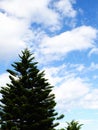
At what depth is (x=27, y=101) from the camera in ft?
104

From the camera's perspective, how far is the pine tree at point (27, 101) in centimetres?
3111

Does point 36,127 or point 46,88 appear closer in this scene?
point 36,127

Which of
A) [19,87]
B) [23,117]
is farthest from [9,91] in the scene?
[23,117]

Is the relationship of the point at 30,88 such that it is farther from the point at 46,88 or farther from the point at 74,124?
the point at 74,124

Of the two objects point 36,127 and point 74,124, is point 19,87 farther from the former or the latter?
point 74,124

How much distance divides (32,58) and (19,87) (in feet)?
13.5

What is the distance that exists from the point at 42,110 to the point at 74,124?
5.93 meters

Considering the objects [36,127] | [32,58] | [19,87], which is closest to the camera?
[36,127]

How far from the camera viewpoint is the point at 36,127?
3081cm

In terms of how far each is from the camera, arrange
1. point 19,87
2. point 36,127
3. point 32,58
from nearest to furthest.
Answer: point 36,127 → point 19,87 → point 32,58

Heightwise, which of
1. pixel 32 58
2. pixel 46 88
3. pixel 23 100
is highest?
pixel 32 58

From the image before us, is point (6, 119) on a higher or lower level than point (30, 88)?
lower

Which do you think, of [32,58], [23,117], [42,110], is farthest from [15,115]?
[32,58]

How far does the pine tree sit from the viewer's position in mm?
31108
